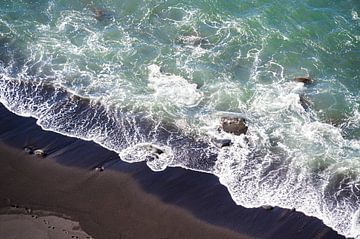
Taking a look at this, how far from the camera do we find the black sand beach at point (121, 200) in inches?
691

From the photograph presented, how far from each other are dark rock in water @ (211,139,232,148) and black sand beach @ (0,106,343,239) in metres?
1.86

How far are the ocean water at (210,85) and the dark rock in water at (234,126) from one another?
330 millimetres

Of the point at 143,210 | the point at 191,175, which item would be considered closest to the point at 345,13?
the point at 191,175

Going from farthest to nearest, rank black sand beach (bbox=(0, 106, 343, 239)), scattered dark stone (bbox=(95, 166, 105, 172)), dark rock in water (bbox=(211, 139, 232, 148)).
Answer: dark rock in water (bbox=(211, 139, 232, 148)), scattered dark stone (bbox=(95, 166, 105, 172)), black sand beach (bbox=(0, 106, 343, 239))

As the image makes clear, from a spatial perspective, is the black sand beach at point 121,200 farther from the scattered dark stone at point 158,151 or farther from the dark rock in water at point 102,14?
the dark rock in water at point 102,14

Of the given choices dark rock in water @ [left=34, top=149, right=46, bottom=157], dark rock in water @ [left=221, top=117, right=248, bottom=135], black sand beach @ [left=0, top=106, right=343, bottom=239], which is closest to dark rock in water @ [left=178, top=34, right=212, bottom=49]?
dark rock in water @ [left=221, top=117, right=248, bottom=135]


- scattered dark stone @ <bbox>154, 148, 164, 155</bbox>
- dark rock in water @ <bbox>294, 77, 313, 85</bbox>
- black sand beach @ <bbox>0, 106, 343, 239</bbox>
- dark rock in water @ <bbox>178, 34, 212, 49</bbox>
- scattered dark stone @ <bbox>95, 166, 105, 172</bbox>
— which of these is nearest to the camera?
black sand beach @ <bbox>0, 106, 343, 239</bbox>

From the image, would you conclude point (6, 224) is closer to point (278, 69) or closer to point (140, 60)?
point (140, 60)

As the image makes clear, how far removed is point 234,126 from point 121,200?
6353 millimetres

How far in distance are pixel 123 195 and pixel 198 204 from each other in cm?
298

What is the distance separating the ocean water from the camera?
19953 millimetres

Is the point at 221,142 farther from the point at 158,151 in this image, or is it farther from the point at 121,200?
the point at 121,200

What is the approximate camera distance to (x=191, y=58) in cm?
2534

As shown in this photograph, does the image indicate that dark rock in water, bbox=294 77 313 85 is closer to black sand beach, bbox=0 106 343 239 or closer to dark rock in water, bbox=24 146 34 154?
black sand beach, bbox=0 106 343 239
